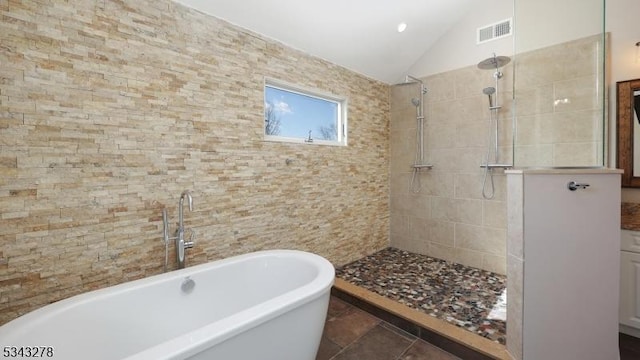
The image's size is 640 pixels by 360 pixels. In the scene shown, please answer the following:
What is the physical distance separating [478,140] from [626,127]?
1083mm

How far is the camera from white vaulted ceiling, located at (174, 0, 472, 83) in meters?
2.17

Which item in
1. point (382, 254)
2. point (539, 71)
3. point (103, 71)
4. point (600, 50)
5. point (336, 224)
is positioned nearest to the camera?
point (103, 71)

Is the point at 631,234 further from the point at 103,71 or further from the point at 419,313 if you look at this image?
the point at 103,71

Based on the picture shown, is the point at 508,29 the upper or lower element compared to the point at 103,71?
upper

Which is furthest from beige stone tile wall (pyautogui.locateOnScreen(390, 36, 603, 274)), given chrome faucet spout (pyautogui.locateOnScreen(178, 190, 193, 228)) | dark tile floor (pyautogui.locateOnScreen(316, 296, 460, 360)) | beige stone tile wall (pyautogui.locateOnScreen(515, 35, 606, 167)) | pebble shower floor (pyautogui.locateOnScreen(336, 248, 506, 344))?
chrome faucet spout (pyautogui.locateOnScreen(178, 190, 193, 228))

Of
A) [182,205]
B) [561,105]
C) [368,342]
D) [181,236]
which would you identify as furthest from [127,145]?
[561,105]

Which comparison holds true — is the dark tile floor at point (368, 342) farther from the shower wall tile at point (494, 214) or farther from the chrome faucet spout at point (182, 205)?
the shower wall tile at point (494, 214)

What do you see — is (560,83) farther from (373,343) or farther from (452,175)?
(373,343)

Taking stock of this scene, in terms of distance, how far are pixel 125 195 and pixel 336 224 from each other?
2041mm

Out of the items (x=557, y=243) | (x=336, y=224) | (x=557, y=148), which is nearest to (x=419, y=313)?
(x=557, y=243)

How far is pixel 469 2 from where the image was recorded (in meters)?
2.82

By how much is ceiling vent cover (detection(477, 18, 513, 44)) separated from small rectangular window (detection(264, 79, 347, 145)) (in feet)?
5.31

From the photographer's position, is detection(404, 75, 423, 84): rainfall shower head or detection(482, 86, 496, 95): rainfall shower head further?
detection(404, 75, 423, 84): rainfall shower head

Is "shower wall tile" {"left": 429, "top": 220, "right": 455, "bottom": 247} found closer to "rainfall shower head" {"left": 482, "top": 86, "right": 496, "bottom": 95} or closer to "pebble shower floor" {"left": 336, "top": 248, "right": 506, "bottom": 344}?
"pebble shower floor" {"left": 336, "top": 248, "right": 506, "bottom": 344}
